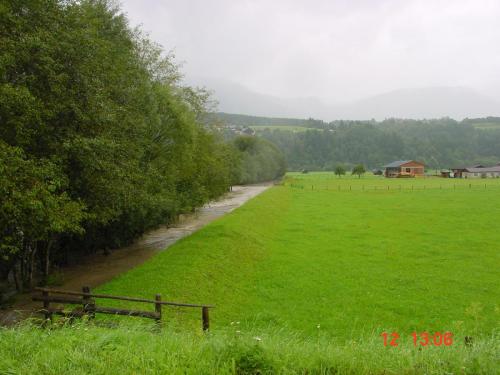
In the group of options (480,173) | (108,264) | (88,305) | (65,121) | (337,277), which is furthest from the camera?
(480,173)

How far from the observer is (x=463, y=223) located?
128ft

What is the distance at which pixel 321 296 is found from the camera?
19.5 m

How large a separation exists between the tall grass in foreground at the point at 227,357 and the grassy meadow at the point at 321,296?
0.03 m

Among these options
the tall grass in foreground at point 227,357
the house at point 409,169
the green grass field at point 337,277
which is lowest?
the green grass field at point 337,277

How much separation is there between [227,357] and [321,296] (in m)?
13.5

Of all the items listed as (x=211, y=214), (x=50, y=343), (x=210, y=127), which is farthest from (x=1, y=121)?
(x=211, y=214)

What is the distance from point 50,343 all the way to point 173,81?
2677cm

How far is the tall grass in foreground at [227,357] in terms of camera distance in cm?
660

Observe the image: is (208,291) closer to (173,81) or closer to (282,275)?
(282,275)
